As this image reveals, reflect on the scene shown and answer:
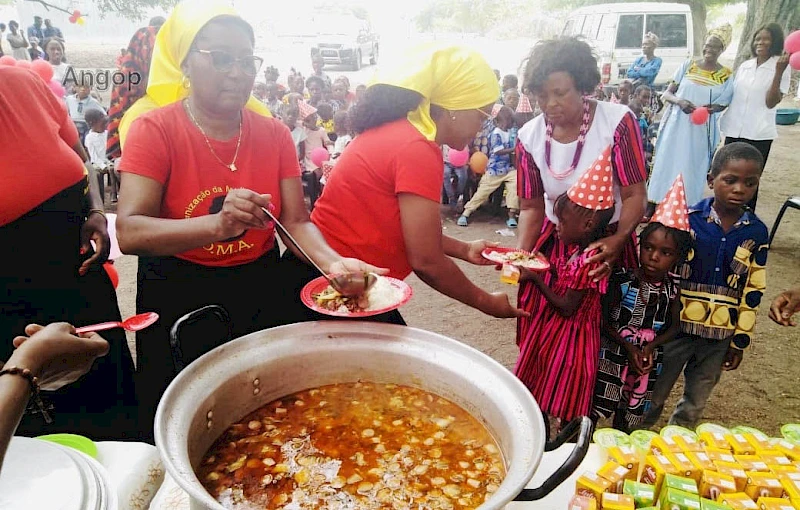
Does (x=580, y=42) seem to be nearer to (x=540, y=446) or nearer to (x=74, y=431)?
(x=540, y=446)

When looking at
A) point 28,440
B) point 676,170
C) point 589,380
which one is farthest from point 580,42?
point 676,170

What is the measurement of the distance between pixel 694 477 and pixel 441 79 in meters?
1.52

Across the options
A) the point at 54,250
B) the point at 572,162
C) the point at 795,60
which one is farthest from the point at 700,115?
the point at 54,250

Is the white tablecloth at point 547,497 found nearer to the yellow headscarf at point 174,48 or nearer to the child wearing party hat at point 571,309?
the child wearing party hat at point 571,309

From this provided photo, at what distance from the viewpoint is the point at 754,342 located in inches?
155

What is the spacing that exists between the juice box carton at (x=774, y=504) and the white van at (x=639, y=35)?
11027mm

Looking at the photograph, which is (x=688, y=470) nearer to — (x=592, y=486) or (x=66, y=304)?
(x=592, y=486)

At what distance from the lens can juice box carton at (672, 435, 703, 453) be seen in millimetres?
1413

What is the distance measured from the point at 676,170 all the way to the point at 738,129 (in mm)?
728

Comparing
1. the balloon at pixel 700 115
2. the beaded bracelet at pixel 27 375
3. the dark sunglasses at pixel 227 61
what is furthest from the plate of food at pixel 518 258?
the balloon at pixel 700 115

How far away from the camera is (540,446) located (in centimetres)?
108

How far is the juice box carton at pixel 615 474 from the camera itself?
4.20ft

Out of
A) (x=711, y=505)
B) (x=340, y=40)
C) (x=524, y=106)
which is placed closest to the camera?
(x=711, y=505)

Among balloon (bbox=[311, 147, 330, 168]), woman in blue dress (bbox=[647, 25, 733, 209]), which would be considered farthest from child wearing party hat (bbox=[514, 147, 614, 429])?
balloon (bbox=[311, 147, 330, 168])
